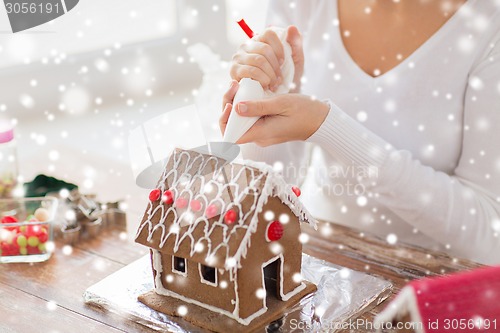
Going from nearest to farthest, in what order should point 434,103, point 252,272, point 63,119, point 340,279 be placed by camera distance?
point 252,272
point 340,279
point 434,103
point 63,119

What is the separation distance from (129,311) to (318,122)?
1.55 feet

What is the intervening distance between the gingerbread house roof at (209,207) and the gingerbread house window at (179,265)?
6 cm

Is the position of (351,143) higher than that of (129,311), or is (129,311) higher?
(351,143)

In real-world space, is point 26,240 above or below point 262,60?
below

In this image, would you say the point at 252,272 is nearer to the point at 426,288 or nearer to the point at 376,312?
the point at 376,312

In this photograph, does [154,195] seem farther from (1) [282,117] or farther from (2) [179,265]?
(1) [282,117]

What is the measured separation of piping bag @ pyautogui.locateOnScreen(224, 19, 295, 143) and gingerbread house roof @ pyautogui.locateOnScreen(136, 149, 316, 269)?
0.07 m

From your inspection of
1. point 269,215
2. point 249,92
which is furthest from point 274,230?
point 249,92

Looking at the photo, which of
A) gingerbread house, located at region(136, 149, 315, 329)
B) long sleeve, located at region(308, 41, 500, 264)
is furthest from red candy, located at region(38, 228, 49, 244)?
long sleeve, located at region(308, 41, 500, 264)

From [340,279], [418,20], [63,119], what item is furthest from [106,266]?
[63,119]

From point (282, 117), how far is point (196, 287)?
1.10ft

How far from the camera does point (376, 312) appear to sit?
92 cm

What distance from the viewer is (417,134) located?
131cm

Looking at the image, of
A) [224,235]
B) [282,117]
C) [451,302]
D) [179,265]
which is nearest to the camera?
[451,302]
